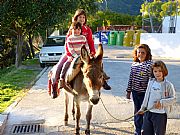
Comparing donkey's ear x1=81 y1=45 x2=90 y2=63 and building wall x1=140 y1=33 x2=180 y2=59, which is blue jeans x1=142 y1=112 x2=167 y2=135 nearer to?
donkey's ear x1=81 y1=45 x2=90 y2=63

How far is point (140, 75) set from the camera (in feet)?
16.4

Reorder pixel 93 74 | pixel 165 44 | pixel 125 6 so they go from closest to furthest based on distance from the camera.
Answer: pixel 93 74
pixel 165 44
pixel 125 6

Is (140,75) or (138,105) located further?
(138,105)

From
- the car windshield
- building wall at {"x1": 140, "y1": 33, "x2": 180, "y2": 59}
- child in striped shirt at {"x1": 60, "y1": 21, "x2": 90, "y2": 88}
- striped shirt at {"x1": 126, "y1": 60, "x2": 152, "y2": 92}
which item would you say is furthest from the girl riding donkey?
building wall at {"x1": 140, "y1": 33, "x2": 180, "y2": 59}

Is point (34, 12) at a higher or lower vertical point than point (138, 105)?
higher

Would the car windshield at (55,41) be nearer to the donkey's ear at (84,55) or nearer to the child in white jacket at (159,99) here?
the donkey's ear at (84,55)

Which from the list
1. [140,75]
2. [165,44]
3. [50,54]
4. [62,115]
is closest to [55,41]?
[50,54]

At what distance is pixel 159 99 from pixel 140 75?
0.84m

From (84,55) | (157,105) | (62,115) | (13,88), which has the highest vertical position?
(84,55)

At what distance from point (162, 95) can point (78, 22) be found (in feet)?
7.75

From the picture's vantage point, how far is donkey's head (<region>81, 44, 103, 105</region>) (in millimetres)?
4738

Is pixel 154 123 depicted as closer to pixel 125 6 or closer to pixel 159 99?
pixel 159 99

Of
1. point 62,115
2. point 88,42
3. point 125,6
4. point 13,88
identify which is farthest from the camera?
point 125,6

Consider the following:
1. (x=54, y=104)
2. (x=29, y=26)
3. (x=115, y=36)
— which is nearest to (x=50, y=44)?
(x=29, y=26)
